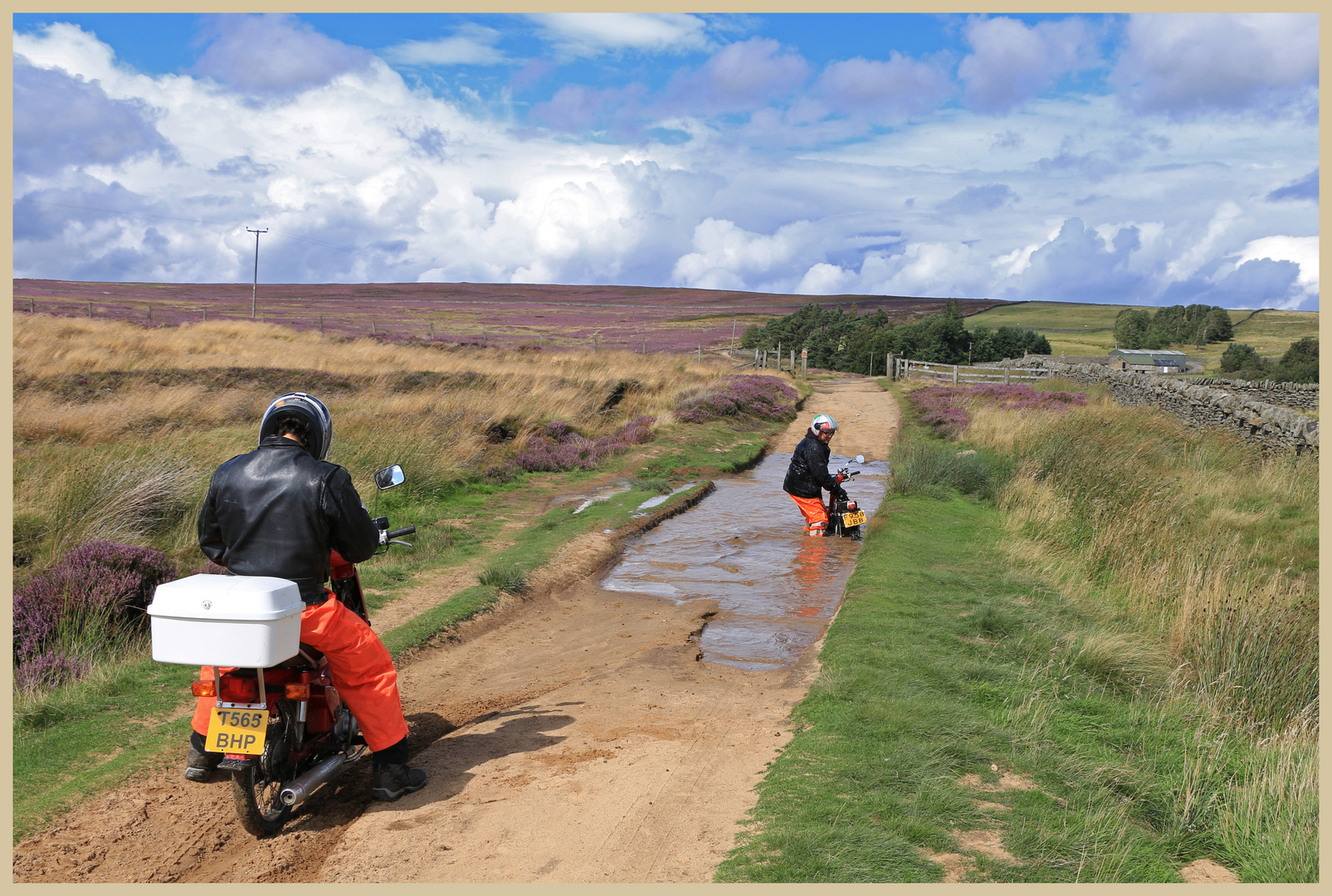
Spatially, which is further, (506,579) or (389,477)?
(506,579)

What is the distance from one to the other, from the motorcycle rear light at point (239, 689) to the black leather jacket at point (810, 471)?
348 inches

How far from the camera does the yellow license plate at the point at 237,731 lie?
4.28m

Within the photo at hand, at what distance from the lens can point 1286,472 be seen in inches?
663

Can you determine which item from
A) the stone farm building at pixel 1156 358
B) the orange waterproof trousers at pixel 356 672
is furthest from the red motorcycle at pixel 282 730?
the stone farm building at pixel 1156 358

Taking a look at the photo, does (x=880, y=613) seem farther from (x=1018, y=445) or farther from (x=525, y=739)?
(x=1018, y=445)

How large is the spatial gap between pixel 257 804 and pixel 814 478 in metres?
8.98

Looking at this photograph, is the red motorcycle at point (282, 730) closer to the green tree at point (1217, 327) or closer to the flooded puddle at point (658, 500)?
the flooded puddle at point (658, 500)

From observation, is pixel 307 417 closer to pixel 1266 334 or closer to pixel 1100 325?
pixel 1266 334

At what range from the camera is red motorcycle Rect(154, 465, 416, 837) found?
4.31 metres

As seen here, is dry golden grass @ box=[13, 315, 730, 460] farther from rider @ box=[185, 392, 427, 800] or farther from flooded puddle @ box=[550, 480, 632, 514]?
rider @ box=[185, 392, 427, 800]

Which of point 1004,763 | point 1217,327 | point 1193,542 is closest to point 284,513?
point 1004,763

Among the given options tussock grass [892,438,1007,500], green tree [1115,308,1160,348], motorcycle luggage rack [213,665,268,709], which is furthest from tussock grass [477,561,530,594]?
green tree [1115,308,1160,348]

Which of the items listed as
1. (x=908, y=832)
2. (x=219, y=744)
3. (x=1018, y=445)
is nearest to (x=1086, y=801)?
(x=908, y=832)

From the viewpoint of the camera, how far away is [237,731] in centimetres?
430
